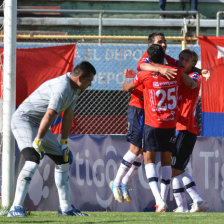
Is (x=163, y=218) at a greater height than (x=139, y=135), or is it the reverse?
(x=139, y=135)

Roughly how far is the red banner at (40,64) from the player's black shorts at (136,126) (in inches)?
98.7

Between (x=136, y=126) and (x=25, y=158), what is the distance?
6.61ft

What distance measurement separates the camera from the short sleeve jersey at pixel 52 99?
6.25m

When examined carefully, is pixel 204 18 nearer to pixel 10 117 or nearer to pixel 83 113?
pixel 83 113

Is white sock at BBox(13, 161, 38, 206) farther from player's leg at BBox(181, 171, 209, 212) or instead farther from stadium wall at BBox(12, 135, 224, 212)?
player's leg at BBox(181, 171, 209, 212)

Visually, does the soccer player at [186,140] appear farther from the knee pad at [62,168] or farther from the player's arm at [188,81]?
the knee pad at [62,168]

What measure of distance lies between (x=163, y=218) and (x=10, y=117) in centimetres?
218

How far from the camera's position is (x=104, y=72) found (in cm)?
1052

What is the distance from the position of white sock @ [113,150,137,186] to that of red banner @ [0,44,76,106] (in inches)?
106

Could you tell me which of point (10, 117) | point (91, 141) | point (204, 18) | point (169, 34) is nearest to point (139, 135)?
point (91, 141)

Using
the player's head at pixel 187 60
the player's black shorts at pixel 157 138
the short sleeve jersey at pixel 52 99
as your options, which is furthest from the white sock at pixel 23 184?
the player's head at pixel 187 60

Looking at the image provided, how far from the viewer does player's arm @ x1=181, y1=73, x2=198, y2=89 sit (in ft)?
24.1

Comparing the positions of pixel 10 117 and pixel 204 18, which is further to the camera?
pixel 204 18

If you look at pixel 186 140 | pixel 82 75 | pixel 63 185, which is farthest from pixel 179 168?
pixel 82 75
